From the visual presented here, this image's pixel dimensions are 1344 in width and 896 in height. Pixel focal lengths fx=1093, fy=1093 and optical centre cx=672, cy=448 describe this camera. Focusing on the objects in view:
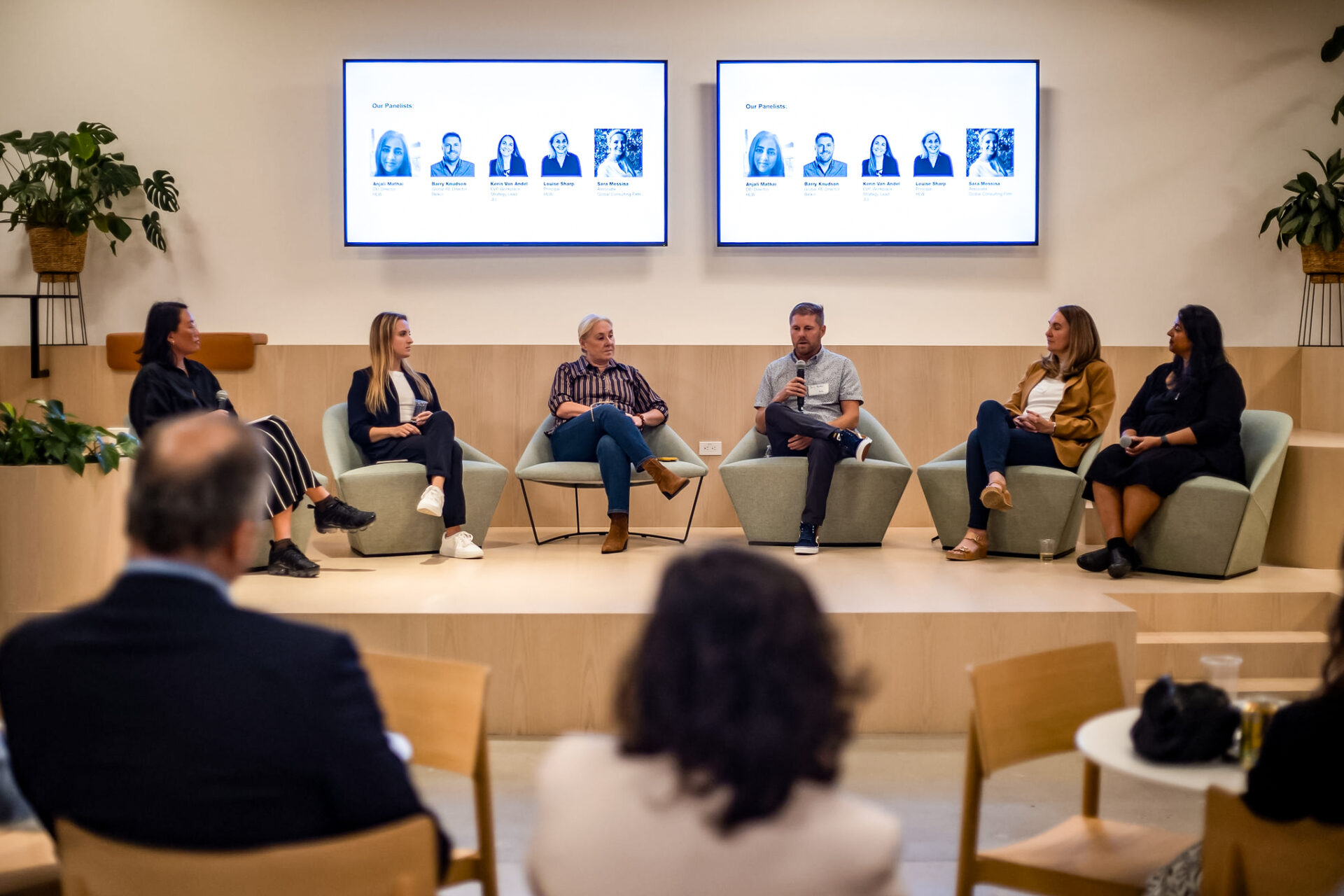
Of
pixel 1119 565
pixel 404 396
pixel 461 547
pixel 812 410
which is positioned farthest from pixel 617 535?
pixel 1119 565

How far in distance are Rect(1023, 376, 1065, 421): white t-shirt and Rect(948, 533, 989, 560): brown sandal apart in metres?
0.65

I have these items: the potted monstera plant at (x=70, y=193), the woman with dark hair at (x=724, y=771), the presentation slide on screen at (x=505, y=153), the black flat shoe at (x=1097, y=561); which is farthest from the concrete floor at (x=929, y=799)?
the potted monstera plant at (x=70, y=193)

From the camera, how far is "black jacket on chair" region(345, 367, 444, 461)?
5.20 m

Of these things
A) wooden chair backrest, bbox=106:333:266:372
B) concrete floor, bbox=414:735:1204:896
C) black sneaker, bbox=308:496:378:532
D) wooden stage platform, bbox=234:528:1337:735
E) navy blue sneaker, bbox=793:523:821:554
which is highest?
wooden chair backrest, bbox=106:333:266:372

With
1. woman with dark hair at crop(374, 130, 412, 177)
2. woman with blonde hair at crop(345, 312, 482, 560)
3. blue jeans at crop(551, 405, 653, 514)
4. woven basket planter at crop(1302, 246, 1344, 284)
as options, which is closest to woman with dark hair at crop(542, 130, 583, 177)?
woman with dark hair at crop(374, 130, 412, 177)

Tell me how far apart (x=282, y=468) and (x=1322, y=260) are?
17.9 ft

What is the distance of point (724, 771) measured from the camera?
3.44ft

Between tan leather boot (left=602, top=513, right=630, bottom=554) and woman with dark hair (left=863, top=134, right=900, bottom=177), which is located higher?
woman with dark hair (left=863, top=134, right=900, bottom=177)

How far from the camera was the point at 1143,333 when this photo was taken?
6.29 meters

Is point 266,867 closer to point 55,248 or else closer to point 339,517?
point 339,517

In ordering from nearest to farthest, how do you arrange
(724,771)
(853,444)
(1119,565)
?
1. (724,771)
2. (1119,565)
3. (853,444)

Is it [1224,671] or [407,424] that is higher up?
[407,424]

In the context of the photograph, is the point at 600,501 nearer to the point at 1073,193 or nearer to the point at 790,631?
the point at 1073,193

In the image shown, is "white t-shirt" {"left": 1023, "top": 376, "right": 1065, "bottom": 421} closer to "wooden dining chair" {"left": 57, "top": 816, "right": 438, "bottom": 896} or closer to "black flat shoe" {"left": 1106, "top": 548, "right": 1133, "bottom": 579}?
"black flat shoe" {"left": 1106, "top": 548, "right": 1133, "bottom": 579}
